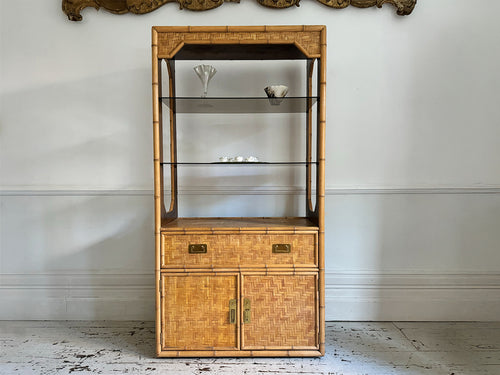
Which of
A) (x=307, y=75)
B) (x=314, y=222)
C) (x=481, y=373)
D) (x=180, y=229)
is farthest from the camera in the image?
(x=307, y=75)

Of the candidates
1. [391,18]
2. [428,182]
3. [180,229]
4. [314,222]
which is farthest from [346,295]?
[391,18]

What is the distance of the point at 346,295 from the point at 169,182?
55.2 inches

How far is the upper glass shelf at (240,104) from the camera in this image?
2045 millimetres

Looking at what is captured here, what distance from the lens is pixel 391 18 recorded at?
229cm

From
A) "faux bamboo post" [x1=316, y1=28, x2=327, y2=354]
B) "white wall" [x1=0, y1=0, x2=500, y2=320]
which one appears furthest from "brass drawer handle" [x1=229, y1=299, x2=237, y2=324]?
"white wall" [x1=0, y1=0, x2=500, y2=320]

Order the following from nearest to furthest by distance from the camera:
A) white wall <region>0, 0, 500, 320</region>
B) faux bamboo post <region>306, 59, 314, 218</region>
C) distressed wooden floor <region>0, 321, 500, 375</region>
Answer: distressed wooden floor <region>0, 321, 500, 375</region> < faux bamboo post <region>306, 59, 314, 218</region> < white wall <region>0, 0, 500, 320</region>

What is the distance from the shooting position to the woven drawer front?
6.10ft

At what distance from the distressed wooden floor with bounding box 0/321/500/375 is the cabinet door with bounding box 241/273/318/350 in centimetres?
11

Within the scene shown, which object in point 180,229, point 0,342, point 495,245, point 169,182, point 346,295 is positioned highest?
point 169,182

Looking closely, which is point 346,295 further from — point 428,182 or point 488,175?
point 488,175

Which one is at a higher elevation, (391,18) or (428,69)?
(391,18)

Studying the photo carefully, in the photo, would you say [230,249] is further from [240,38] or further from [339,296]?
[240,38]

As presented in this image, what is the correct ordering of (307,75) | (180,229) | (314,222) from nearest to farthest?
(180,229) < (314,222) < (307,75)

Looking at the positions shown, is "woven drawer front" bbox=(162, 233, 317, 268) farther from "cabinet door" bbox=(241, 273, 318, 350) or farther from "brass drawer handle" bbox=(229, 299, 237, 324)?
"brass drawer handle" bbox=(229, 299, 237, 324)
